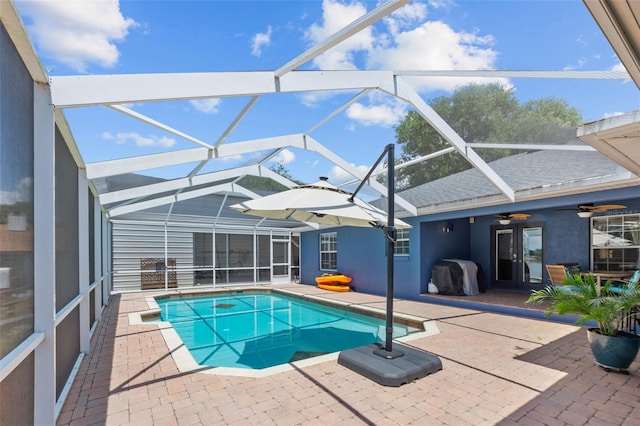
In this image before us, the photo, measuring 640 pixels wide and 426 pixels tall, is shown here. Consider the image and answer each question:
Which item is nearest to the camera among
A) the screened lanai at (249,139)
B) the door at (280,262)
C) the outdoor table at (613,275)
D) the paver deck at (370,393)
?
the paver deck at (370,393)

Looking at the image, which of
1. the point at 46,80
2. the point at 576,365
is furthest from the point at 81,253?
the point at 576,365

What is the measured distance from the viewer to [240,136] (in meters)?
6.98

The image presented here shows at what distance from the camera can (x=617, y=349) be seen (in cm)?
368

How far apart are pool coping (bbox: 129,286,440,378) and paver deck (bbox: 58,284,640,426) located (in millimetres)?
129

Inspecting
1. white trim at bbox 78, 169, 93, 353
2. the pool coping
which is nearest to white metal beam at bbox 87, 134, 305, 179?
white trim at bbox 78, 169, 93, 353

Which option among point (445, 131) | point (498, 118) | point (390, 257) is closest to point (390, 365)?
point (390, 257)

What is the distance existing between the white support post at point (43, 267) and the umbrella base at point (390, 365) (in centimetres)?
280

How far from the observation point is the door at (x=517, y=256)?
9133mm

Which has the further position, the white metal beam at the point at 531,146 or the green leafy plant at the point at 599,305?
the white metal beam at the point at 531,146

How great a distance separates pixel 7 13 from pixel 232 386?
11.1ft

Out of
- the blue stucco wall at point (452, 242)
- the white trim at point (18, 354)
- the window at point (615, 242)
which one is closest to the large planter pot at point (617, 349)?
the blue stucco wall at point (452, 242)

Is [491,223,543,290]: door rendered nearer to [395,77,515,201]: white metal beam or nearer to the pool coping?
[395,77,515,201]: white metal beam

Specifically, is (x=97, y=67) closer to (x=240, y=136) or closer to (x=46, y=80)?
(x=240, y=136)

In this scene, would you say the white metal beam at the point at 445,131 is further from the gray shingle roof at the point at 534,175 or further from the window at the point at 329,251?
the window at the point at 329,251
